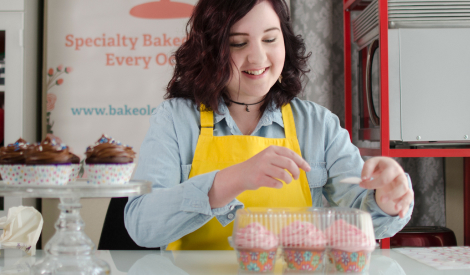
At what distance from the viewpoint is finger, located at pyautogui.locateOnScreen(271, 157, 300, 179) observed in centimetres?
79

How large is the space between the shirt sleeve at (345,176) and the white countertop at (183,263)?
9 cm

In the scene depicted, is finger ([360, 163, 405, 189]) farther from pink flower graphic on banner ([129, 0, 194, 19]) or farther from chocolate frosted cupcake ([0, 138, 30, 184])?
pink flower graphic on banner ([129, 0, 194, 19])

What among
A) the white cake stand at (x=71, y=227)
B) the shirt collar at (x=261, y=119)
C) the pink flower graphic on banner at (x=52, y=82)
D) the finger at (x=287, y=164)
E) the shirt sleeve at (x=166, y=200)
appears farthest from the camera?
the pink flower graphic on banner at (x=52, y=82)

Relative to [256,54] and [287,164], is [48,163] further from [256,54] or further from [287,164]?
[256,54]

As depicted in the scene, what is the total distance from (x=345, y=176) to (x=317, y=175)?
0.30 ft

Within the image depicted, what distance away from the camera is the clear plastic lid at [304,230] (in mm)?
723

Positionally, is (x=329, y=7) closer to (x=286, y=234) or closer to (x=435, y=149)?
(x=435, y=149)

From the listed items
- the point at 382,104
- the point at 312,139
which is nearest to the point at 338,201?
the point at 312,139

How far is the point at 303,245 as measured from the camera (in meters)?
0.72

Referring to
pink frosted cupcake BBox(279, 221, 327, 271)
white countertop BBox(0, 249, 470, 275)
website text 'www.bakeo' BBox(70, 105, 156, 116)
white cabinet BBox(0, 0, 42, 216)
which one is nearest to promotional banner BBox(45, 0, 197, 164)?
website text 'www.bakeo' BBox(70, 105, 156, 116)

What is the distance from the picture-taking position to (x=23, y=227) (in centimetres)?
100

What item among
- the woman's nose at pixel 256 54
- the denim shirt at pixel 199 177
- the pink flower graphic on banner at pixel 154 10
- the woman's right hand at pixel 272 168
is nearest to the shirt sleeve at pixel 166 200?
the denim shirt at pixel 199 177

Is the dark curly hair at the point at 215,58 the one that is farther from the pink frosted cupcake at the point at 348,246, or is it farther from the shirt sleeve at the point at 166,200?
the pink frosted cupcake at the point at 348,246

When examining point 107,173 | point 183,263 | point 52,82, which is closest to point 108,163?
point 107,173
